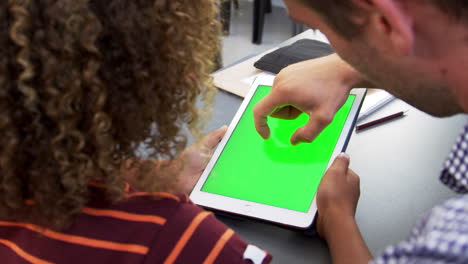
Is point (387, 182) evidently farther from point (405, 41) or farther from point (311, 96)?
point (405, 41)

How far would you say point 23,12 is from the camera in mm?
421

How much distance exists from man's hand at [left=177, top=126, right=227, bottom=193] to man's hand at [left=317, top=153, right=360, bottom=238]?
0.69ft

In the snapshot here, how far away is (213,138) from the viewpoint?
846 millimetres

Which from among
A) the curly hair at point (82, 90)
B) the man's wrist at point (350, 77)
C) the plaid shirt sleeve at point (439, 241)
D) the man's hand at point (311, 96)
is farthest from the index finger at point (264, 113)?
the plaid shirt sleeve at point (439, 241)

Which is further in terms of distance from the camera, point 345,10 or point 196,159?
point 196,159

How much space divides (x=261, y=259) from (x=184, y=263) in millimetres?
96

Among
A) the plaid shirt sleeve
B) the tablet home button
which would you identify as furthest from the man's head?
the tablet home button

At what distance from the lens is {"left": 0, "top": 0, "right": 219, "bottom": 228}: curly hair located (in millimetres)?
436

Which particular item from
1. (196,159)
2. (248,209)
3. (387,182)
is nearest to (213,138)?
(196,159)

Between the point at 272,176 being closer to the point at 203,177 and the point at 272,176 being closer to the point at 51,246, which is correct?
the point at 203,177

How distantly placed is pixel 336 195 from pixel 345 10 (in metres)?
0.29

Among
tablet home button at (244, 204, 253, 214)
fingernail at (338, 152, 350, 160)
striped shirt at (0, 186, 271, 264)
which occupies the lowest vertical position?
tablet home button at (244, 204, 253, 214)

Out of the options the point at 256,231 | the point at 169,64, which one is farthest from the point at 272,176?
the point at 169,64

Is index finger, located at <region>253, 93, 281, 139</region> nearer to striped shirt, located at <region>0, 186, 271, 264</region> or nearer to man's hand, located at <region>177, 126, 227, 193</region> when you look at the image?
man's hand, located at <region>177, 126, 227, 193</region>
